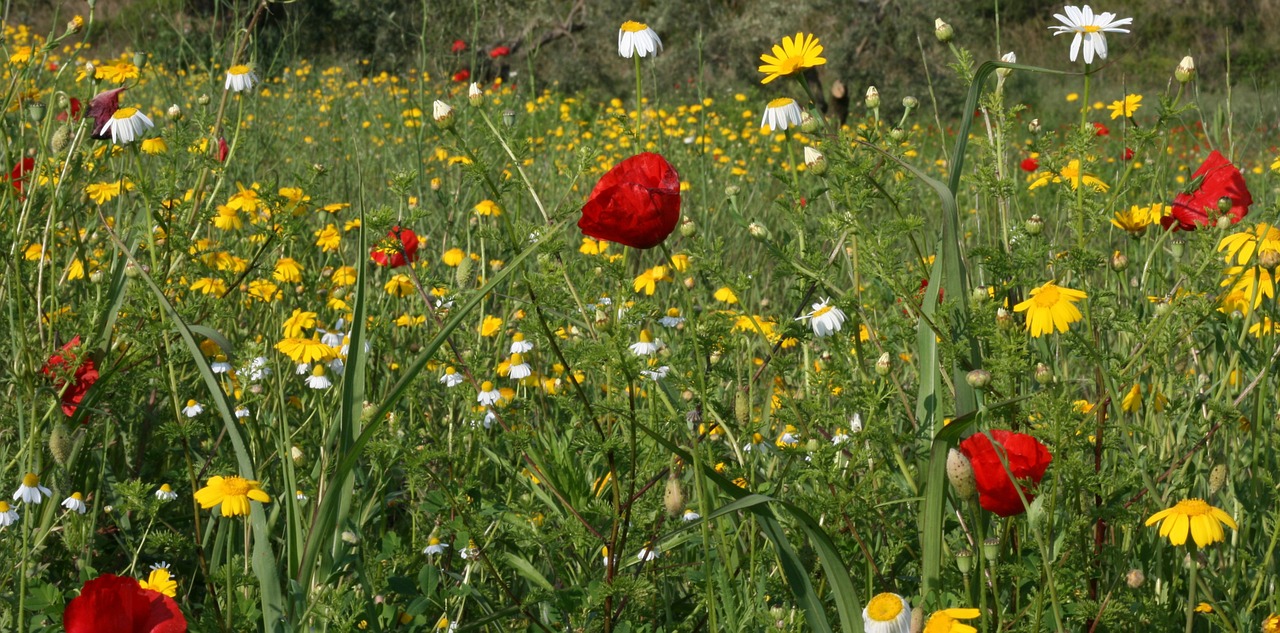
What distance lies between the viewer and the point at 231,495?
4.02ft

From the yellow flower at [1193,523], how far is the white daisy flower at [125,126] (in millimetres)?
1469

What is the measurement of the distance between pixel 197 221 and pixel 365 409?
0.57 meters

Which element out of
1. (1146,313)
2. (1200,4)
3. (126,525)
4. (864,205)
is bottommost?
(126,525)

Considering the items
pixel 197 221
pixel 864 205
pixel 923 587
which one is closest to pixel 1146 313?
pixel 864 205

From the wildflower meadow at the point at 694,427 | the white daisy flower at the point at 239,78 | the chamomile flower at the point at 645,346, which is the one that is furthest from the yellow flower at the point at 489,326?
the white daisy flower at the point at 239,78

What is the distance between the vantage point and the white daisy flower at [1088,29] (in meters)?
1.39

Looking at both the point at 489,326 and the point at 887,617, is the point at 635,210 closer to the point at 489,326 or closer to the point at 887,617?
the point at 887,617

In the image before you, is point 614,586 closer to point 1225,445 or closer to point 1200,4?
point 1225,445

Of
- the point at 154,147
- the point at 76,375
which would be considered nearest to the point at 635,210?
the point at 76,375

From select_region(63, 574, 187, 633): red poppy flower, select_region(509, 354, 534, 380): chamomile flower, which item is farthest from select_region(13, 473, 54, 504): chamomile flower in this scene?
select_region(509, 354, 534, 380): chamomile flower

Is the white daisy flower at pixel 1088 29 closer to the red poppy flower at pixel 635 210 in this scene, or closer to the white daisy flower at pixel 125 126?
the red poppy flower at pixel 635 210

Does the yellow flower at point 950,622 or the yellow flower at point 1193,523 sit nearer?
the yellow flower at point 950,622

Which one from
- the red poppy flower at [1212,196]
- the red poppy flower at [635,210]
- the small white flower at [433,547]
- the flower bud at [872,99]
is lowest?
the small white flower at [433,547]

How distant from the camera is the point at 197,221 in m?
1.83
